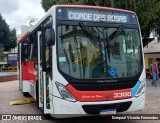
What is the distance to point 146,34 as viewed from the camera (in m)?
24.0

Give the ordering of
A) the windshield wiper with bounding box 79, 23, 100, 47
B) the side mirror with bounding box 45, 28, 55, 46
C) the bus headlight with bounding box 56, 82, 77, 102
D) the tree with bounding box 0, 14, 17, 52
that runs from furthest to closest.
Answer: the tree with bounding box 0, 14, 17, 52 < the windshield wiper with bounding box 79, 23, 100, 47 < the side mirror with bounding box 45, 28, 55, 46 < the bus headlight with bounding box 56, 82, 77, 102

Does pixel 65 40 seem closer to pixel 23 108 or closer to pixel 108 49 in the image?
pixel 108 49

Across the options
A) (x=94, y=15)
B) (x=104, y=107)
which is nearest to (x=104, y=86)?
(x=104, y=107)

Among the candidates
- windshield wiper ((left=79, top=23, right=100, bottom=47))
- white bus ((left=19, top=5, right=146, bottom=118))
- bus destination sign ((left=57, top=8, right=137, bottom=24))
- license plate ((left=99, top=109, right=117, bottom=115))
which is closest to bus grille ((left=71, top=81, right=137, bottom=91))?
white bus ((left=19, top=5, right=146, bottom=118))

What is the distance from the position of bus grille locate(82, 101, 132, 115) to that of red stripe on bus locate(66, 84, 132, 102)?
0.14 m

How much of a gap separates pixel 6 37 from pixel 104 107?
57.0m

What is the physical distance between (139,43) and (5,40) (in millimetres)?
56648

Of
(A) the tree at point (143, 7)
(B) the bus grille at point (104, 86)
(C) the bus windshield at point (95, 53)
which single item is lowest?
(B) the bus grille at point (104, 86)

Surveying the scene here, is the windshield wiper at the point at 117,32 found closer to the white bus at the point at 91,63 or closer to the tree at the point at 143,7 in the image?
the white bus at the point at 91,63

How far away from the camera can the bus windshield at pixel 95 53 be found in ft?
23.1

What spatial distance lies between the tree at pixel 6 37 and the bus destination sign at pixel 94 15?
178 feet

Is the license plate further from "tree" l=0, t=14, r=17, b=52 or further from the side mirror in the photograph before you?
"tree" l=0, t=14, r=17, b=52

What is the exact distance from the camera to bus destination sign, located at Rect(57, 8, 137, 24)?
24.1 feet

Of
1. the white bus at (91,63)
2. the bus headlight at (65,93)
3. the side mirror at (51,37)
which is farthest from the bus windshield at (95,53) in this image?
the bus headlight at (65,93)
